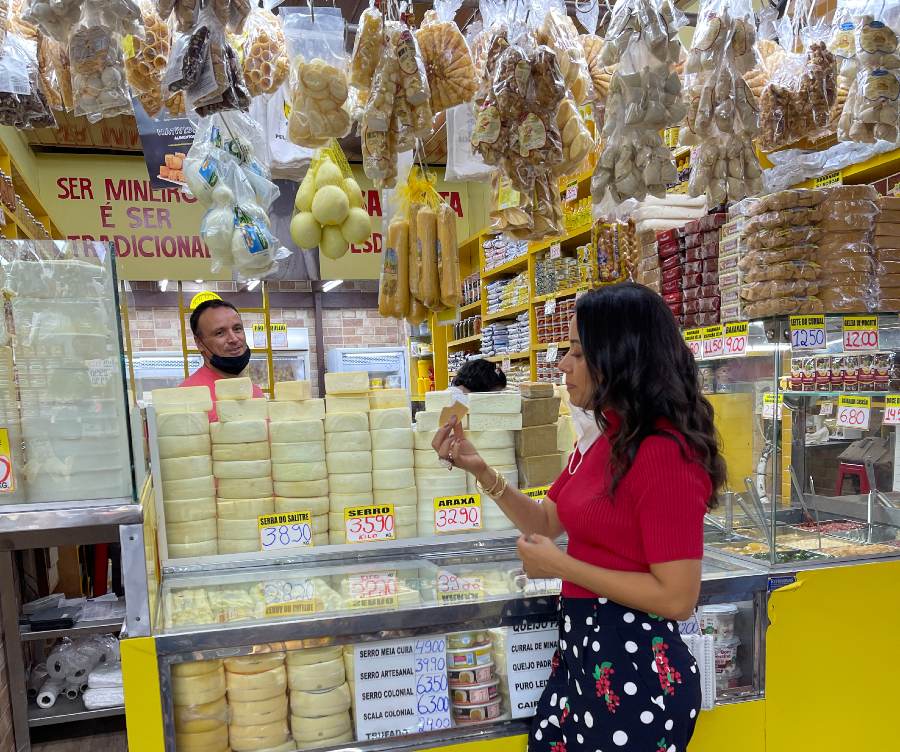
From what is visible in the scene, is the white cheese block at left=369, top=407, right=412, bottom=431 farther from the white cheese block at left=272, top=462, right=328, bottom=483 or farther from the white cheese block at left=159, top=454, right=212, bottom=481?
the white cheese block at left=159, top=454, right=212, bottom=481

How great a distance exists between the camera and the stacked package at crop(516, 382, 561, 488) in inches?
83.1

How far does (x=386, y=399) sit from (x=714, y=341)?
111cm

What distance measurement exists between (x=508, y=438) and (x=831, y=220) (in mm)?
1162

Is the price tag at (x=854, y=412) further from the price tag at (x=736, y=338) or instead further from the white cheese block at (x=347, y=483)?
the white cheese block at (x=347, y=483)

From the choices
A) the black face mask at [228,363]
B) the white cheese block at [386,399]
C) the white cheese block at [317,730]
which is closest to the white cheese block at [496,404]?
the white cheese block at [386,399]

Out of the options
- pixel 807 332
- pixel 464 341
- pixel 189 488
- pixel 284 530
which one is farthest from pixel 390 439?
pixel 464 341

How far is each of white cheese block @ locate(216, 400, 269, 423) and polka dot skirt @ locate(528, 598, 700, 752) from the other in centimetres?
99

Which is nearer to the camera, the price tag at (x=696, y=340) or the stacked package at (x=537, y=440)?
the stacked package at (x=537, y=440)

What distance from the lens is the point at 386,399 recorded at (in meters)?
2.04

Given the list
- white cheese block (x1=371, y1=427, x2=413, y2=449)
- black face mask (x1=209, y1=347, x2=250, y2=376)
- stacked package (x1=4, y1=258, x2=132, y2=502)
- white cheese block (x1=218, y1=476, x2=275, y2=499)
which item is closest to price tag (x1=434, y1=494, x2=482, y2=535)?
white cheese block (x1=371, y1=427, x2=413, y2=449)

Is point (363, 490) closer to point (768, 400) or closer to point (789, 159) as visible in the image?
point (768, 400)

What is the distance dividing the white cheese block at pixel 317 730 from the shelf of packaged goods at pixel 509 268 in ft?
15.9

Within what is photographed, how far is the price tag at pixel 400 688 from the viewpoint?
1.71 metres

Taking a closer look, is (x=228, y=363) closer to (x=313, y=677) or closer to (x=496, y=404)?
(x=496, y=404)
